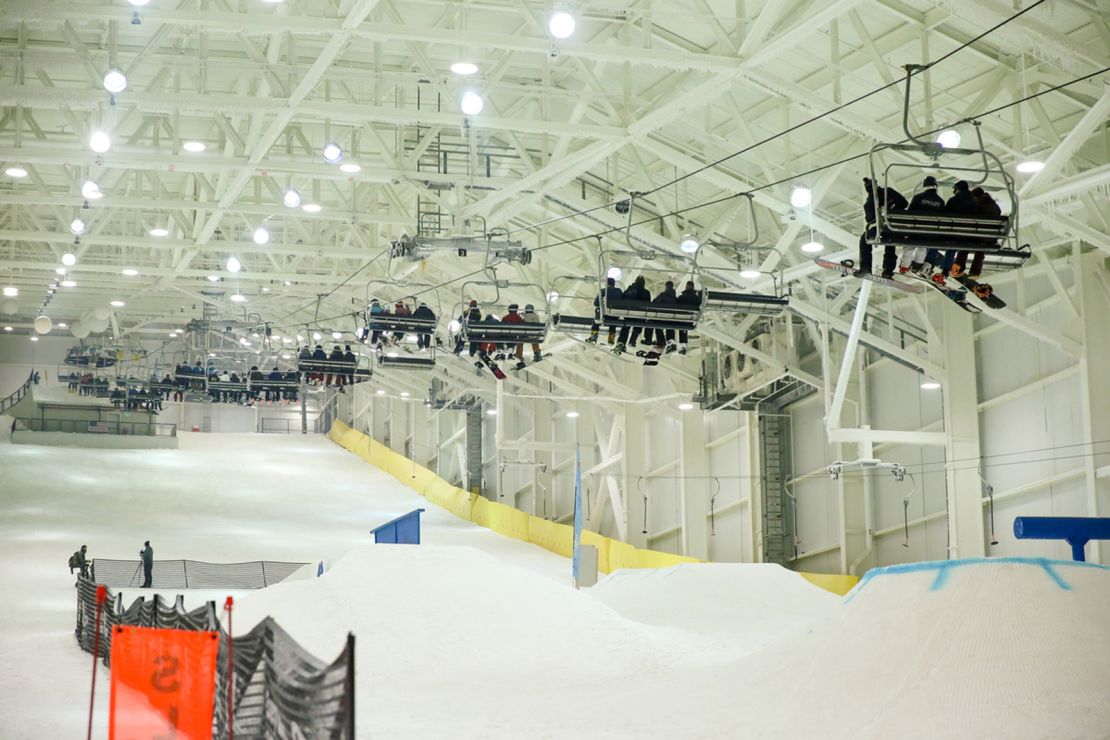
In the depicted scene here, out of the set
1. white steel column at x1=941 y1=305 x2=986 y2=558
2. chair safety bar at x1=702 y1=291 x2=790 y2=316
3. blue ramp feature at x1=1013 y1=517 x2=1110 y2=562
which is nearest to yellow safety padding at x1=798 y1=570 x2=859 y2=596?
white steel column at x1=941 y1=305 x2=986 y2=558

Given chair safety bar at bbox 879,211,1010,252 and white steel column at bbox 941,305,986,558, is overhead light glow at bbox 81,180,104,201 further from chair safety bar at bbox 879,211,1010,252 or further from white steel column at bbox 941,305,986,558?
white steel column at bbox 941,305,986,558

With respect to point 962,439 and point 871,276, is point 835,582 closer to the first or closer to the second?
point 962,439

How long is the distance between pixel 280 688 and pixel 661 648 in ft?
32.3

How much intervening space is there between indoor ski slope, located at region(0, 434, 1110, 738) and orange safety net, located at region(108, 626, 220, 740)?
9.34ft

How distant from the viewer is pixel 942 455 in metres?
24.9

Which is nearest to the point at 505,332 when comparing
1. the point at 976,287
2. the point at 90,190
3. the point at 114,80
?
the point at 114,80

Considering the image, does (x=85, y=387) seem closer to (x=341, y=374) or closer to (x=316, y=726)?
(x=341, y=374)

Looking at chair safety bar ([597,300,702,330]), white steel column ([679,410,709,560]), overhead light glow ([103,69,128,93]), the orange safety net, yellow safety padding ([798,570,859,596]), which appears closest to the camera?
the orange safety net

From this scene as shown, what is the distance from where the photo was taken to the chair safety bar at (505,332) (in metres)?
18.4

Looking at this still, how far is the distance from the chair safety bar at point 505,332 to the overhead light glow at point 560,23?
634cm

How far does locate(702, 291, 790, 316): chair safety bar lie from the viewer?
1602 cm

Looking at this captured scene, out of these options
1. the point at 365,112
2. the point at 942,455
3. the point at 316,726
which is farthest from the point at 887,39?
the point at 316,726

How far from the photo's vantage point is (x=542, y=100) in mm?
18062

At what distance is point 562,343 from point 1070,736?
22.4 metres
